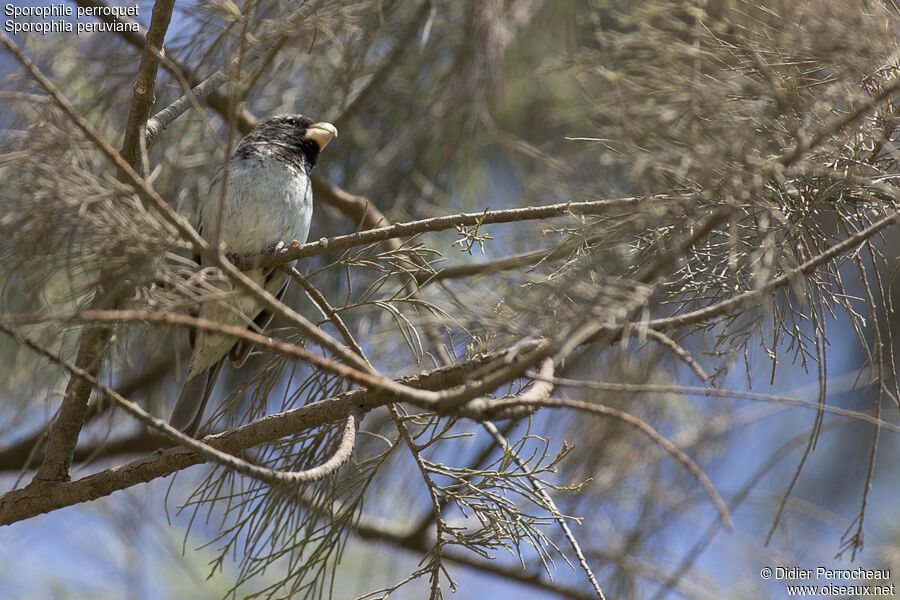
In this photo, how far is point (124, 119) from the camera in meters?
3.22

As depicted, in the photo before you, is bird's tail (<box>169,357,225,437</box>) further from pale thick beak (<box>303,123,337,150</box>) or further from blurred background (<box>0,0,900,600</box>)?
pale thick beak (<box>303,123,337,150</box>)

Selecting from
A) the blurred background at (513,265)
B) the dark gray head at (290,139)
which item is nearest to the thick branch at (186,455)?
the blurred background at (513,265)

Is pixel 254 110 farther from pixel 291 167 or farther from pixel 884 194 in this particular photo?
pixel 884 194

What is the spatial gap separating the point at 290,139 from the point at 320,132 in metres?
0.12

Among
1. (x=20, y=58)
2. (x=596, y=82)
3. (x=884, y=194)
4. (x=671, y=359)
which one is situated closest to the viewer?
(x=20, y=58)

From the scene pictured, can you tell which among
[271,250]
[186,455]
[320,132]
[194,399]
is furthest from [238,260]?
[186,455]

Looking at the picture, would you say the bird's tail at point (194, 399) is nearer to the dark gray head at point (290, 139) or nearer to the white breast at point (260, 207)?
the white breast at point (260, 207)

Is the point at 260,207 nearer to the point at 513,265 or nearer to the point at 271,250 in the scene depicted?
the point at 271,250

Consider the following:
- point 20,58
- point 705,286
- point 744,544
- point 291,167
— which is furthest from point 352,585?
point 20,58

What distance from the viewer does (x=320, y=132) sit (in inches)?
126

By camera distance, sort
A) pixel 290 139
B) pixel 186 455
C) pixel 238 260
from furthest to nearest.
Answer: pixel 290 139 → pixel 238 260 → pixel 186 455

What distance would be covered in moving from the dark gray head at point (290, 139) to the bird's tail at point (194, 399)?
819mm

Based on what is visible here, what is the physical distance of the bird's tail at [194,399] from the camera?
2893mm

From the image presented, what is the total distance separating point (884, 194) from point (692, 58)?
19.4 inches
